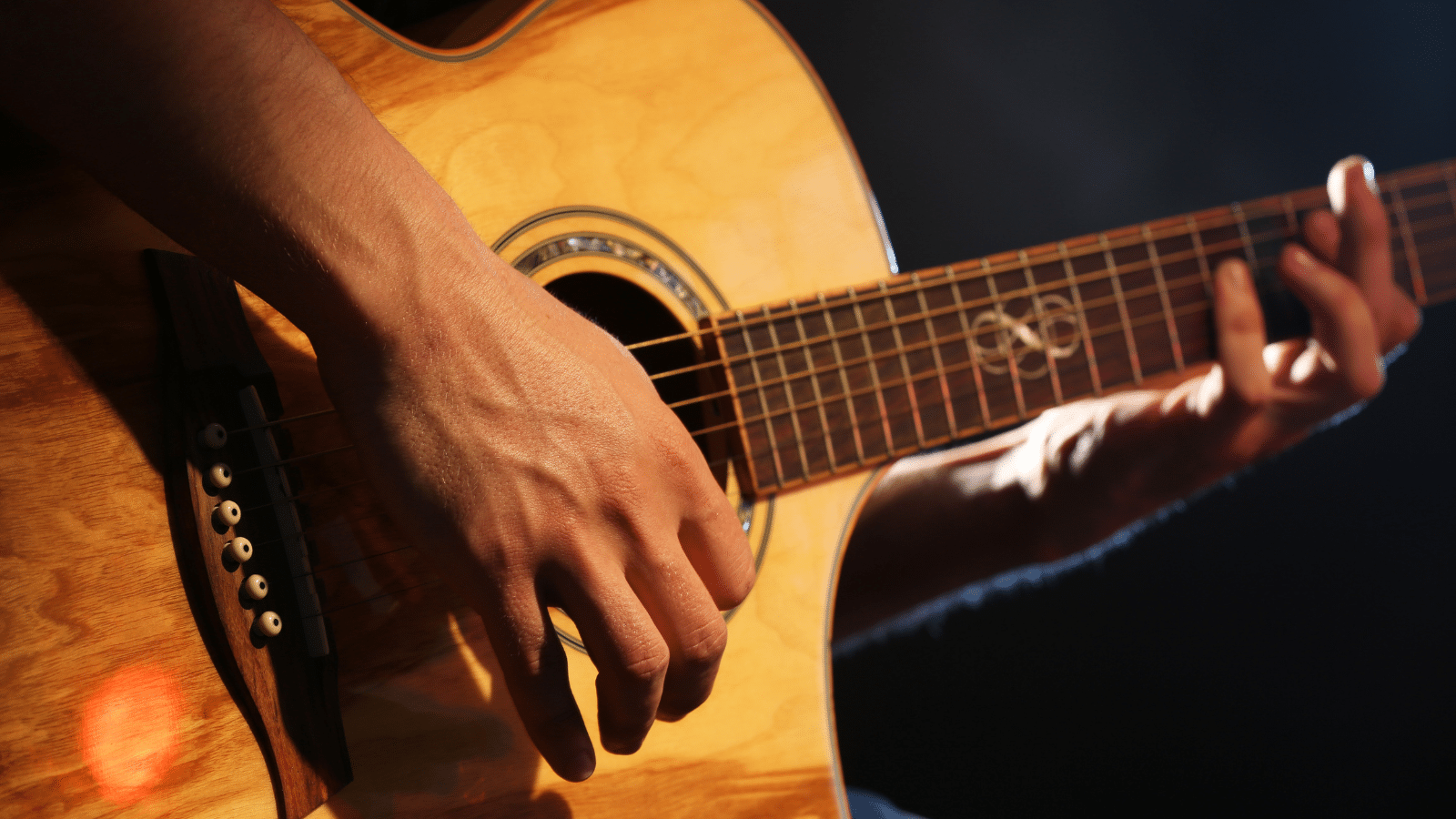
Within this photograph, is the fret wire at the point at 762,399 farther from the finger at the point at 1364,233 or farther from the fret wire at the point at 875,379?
the finger at the point at 1364,233

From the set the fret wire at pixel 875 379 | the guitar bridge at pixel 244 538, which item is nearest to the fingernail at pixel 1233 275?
the fret wire at pixel 875 379

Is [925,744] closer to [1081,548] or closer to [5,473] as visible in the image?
[1081,548]

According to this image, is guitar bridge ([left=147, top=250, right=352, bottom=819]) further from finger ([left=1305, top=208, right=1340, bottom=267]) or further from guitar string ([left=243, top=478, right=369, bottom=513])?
finger ([left=1305, top=208, right=1340, bottom=267])

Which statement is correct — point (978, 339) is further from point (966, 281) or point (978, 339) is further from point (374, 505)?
point (374, 505)

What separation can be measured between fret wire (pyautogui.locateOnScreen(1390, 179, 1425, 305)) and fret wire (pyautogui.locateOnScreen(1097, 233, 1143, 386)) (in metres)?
0.50

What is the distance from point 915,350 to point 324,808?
617 mm

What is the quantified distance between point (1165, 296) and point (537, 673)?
810 millimetres

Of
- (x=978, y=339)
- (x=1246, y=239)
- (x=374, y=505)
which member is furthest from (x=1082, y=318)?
(x=374, y=505)

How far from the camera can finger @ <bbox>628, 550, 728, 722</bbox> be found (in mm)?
445

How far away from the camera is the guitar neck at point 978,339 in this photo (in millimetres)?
674

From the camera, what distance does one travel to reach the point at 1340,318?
0.89 metres

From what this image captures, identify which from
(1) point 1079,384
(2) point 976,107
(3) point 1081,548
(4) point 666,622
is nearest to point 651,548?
(4) point 666,622

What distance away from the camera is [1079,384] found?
2.65 ft

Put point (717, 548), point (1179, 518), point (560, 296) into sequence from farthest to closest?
point (1179, 518)
point (560, 296)
point (717, 548)
